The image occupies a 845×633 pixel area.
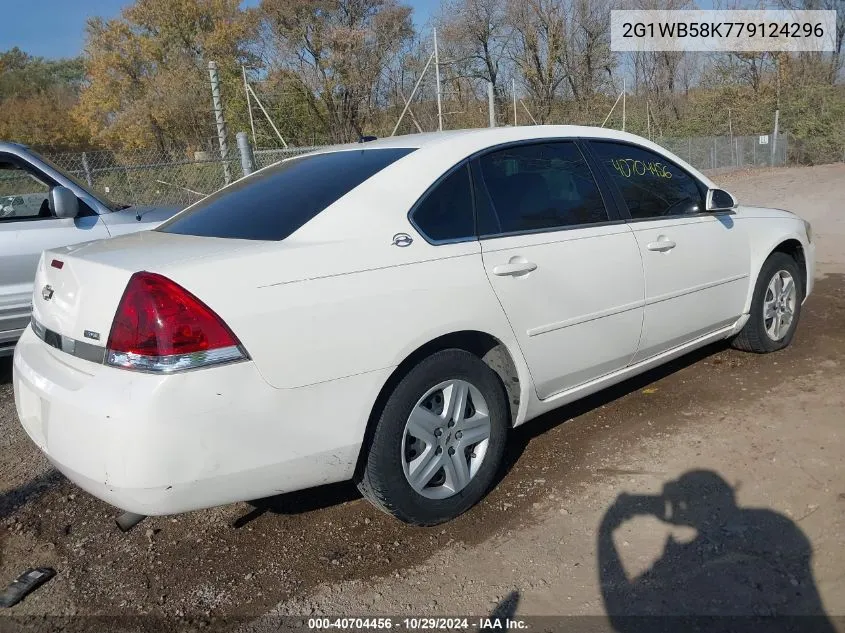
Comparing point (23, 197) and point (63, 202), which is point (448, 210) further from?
point (23, 197)

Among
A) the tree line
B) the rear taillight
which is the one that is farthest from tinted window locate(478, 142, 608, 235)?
the tree line

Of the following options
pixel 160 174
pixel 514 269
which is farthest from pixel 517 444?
pixel 160 174

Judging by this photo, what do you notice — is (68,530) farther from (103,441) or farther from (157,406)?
(157,406)

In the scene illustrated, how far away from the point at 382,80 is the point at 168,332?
81.3 feet

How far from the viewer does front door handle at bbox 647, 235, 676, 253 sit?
12.0 feet

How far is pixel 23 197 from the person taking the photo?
5.44m

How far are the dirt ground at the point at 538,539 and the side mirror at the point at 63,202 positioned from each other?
182cm

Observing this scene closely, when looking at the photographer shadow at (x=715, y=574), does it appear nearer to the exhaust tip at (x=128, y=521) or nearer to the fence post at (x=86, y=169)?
the exhaust tip at (x=128, y=521)

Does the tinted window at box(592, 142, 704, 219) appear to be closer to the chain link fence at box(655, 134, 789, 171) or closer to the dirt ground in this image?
the dirt ground

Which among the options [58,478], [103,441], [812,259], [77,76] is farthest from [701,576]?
[77,76]

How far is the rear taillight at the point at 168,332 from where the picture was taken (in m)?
2.21

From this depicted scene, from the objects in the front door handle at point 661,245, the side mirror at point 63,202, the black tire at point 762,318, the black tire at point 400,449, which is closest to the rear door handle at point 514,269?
the black tire at point 400,449

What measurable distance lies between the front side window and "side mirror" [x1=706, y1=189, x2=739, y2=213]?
180 inches

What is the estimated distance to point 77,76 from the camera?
48719 mm
